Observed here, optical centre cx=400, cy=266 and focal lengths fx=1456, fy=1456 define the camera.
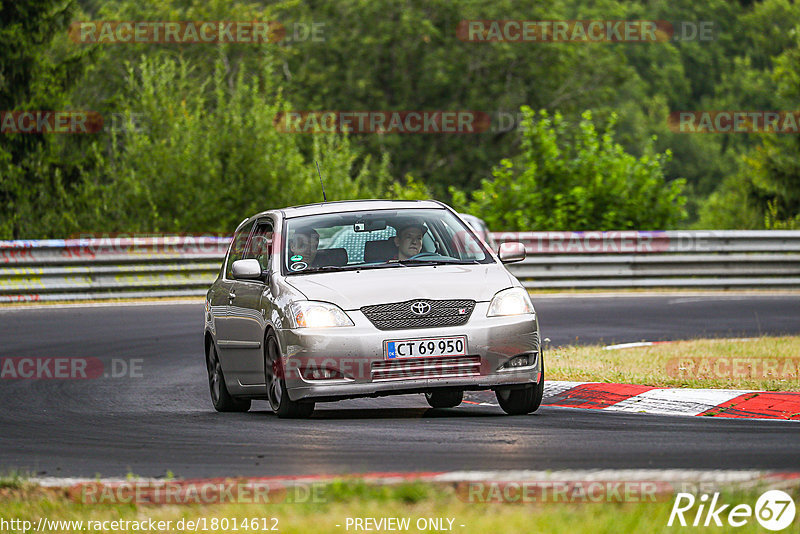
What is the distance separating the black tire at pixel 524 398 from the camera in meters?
9.79

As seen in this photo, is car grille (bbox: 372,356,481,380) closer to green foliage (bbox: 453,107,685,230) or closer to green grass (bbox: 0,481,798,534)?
green grass (bbox: 0,481,798,534)

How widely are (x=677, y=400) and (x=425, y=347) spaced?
6.69 ft

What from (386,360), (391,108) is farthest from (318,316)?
(391,108)

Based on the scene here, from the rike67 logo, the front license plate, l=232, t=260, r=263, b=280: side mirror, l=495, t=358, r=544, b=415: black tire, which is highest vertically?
l=232, t=260, r=263, b=280: side mirror

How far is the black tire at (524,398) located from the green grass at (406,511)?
364 cm

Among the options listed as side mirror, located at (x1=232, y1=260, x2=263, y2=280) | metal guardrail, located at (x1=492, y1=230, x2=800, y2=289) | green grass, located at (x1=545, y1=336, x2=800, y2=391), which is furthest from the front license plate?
metal guardrail, located at (x1=492, y1=230, x2=800, y2=289)

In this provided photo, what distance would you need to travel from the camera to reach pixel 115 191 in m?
30.5

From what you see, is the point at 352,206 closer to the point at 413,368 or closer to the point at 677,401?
the point at 413,368

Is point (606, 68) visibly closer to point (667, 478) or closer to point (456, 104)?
point (456, 104)

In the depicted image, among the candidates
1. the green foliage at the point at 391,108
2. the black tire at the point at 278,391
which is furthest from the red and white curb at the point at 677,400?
the green foliage at the point at 391,108

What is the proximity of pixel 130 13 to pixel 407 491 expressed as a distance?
56.8 meters

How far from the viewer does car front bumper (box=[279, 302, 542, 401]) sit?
365 inches

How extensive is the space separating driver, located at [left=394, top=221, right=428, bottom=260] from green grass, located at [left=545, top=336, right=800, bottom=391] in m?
2.10

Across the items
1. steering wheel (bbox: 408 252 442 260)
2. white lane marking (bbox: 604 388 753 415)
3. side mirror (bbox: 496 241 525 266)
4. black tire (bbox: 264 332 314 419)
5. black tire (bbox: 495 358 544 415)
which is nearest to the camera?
black tire (bbox: 264 332 314 419)
